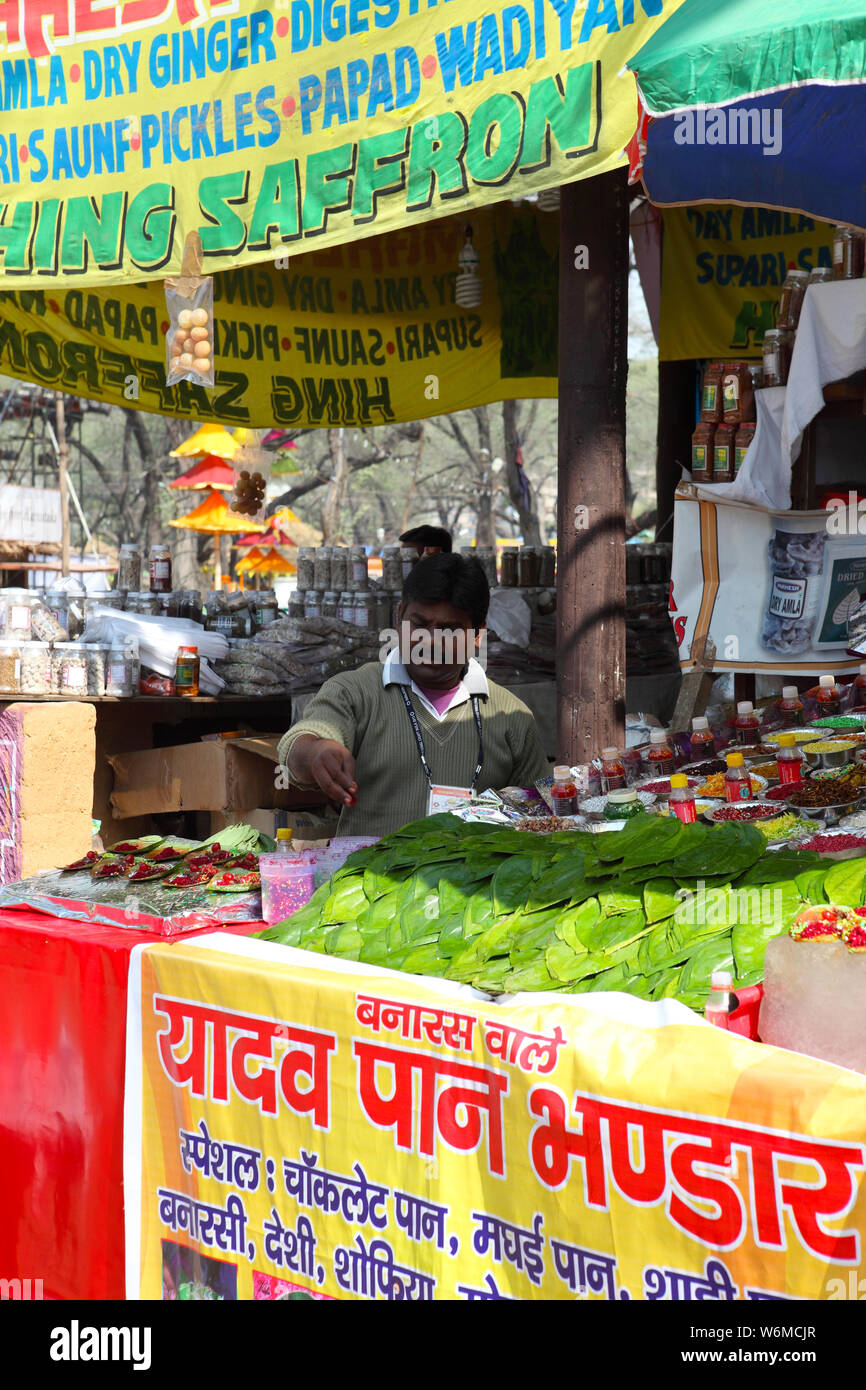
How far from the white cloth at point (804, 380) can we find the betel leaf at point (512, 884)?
8.62 ft

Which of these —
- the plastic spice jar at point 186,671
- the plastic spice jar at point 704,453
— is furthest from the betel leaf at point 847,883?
the plastic spice jar at point 186,671

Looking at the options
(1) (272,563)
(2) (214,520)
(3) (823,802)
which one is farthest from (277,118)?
(1) (272,563)

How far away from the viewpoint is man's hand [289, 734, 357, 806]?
12.8 feet

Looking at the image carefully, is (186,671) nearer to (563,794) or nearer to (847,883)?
(563,794)

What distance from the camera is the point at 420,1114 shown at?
2617 millimetres

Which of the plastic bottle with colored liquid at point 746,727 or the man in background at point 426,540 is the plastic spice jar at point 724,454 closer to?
the plastic bottle with colored liquid at point 746,727

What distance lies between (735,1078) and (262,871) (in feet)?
5.49

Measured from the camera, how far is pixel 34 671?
6.38m

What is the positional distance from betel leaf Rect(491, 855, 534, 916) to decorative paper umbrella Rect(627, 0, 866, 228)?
1696mm
